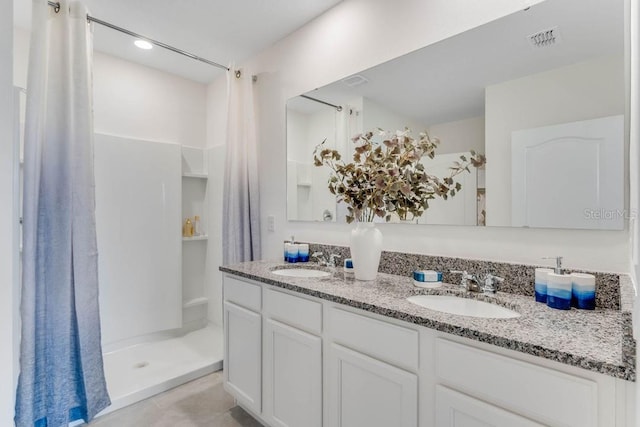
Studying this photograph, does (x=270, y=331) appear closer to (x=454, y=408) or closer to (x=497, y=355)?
(x=454, y=408)

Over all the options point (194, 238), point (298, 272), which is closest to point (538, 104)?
point (298, 272)

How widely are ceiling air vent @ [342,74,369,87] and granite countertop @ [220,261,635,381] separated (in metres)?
1.18

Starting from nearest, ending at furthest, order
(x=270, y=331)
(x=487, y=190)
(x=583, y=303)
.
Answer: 1. (x=583, y=303)
2. (x=487, y=190)
3. (x=270, y=331)

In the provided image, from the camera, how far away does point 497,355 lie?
35.7 inches

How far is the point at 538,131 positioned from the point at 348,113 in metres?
1.04

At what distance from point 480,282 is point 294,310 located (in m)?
0.82

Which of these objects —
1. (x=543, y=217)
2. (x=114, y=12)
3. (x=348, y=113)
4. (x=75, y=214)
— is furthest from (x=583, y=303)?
(x=114, y=12)

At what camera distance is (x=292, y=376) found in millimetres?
1532

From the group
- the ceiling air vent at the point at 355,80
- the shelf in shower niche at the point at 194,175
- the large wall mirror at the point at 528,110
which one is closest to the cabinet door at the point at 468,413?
the large wall mirror at the point at 528,110

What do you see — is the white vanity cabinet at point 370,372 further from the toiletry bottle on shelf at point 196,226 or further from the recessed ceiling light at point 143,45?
the recessed ceiling light at point 143,45

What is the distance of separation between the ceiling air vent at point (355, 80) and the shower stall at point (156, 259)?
1566mm

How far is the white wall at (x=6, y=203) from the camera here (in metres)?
1.02

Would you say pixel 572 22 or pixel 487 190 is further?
pixel 487 190

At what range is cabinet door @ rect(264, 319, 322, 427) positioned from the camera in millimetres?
1426
